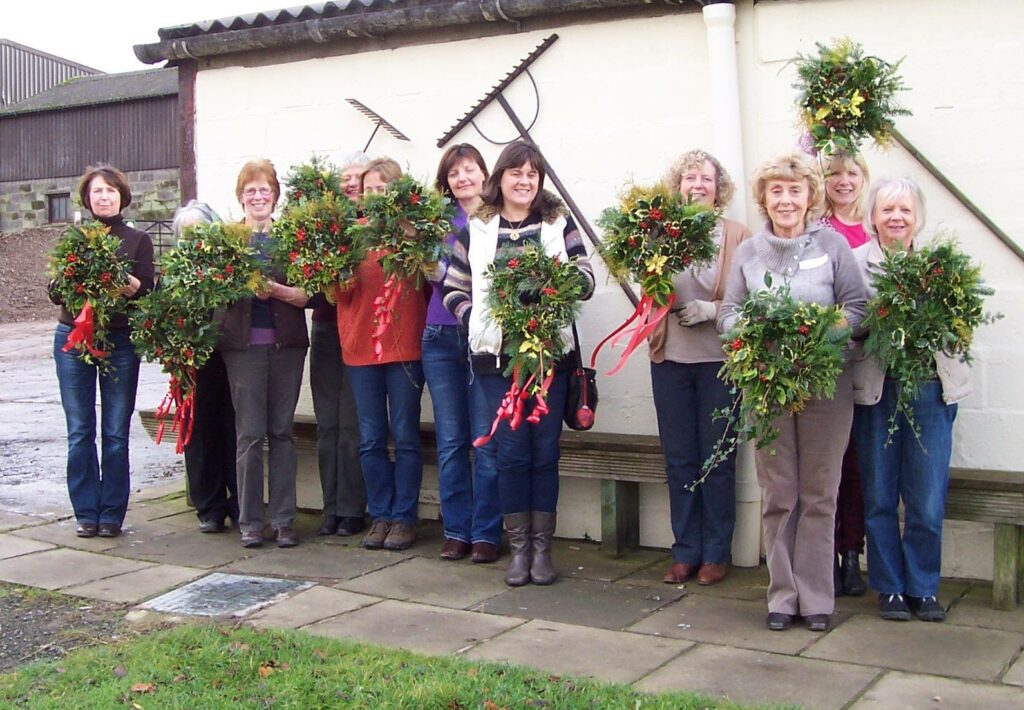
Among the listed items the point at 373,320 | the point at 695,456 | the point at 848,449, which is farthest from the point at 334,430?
the point at 848,449

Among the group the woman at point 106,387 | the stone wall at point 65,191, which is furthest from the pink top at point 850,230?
the stone wall at point 65,191

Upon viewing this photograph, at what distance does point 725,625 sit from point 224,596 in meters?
2.30

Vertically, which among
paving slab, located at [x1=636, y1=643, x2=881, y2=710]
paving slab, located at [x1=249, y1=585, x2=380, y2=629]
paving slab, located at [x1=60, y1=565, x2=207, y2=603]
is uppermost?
paving slab, located at [x1=60, y1=565, x2=207, y2=603]

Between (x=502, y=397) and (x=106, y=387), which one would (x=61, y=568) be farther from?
(x=502, y=397)

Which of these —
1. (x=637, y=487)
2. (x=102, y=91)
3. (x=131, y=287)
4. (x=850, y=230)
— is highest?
(x=102, y=91)

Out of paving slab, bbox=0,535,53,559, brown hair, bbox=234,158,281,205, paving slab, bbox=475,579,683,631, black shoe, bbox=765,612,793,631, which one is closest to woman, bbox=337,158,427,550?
brown hair, bbox=234,158,281,205

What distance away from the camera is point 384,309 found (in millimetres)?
6301

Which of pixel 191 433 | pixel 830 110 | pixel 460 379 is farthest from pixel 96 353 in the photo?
pixel 830 110

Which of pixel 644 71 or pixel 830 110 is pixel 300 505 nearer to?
pixel 644 71

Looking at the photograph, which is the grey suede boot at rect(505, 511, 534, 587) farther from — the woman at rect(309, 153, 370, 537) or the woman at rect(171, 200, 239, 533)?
the woman at rect(171, 200, 239, 533)

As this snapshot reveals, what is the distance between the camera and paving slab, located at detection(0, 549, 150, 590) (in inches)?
234

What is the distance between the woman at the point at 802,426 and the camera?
5.00 metres

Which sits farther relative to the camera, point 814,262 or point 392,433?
point 392,433

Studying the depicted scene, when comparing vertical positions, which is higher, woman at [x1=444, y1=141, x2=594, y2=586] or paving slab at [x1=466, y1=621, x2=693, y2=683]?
woman at [x1=444, y1=141, x2=594, y2=586]
